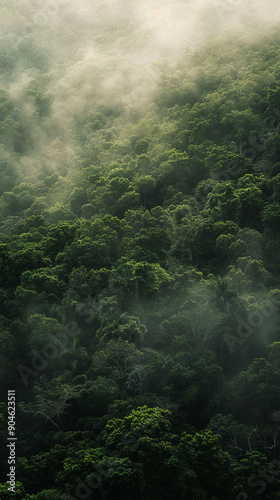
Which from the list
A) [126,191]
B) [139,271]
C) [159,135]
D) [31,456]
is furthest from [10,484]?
[159,135]

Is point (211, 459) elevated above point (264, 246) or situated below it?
below

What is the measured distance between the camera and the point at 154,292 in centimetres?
3438

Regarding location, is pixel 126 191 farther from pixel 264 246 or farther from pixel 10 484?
pixel 10 484

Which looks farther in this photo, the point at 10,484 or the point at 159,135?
the point at 159,135

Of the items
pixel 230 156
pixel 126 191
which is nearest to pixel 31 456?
pixel 126 191

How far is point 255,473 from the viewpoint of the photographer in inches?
903

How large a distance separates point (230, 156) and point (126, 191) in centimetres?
1066

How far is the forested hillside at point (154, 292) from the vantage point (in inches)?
939

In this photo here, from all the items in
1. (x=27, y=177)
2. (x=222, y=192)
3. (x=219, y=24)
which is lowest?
(x=222, y=192)

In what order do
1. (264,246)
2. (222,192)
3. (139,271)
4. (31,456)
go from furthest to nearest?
(222,192) → (264,246) → (139,271) → (31,456)

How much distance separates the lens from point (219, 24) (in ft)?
302

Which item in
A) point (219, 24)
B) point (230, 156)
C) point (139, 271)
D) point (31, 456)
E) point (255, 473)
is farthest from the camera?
point (219, 24)

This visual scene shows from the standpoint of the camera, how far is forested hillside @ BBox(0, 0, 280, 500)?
2384cm

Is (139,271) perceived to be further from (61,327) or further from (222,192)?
(222,192)
